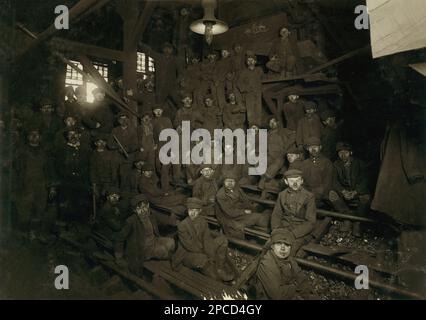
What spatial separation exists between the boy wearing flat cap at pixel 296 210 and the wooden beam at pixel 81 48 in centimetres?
537

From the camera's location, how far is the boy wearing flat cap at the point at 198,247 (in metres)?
5.90

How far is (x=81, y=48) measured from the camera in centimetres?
838

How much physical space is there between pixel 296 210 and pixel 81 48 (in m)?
6.02

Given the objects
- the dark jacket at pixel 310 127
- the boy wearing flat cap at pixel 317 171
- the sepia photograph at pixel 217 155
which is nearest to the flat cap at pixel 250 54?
the sepia photograph at pixel 217 155

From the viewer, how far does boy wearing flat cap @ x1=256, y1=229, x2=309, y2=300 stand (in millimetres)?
4727

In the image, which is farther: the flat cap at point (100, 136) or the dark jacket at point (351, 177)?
the flat cap at point (100, 136)

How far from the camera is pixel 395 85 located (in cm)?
392

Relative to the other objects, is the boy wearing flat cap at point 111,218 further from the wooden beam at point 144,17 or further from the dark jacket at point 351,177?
the dark jacket at point 351,177

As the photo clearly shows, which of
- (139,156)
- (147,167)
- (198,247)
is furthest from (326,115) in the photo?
(198,247)

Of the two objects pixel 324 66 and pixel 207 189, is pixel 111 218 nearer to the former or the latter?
pixel 207 189

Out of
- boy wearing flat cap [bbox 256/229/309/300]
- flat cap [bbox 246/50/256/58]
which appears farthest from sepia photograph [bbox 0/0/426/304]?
flat cap [bbox 246/50/256/58]
